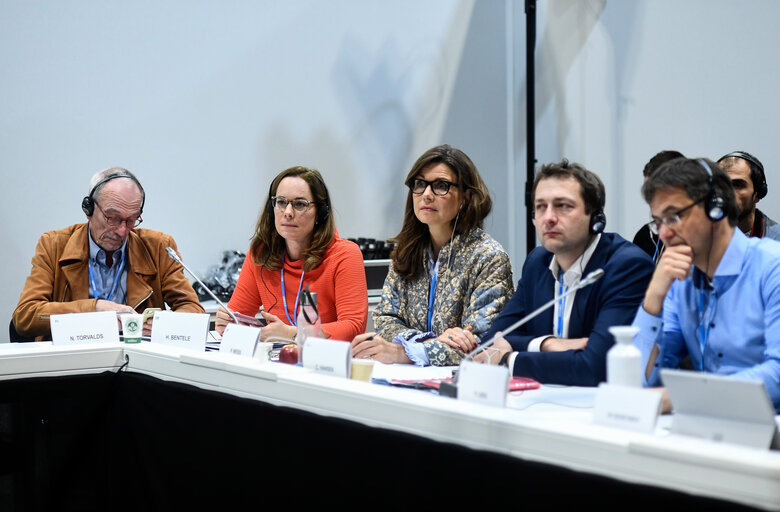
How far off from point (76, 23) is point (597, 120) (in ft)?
10.0

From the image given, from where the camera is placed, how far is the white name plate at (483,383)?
1.35 metres

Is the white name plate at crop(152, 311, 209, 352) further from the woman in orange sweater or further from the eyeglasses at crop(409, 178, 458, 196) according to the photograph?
the eyeglasses at crop(409, 178, 458, 196)

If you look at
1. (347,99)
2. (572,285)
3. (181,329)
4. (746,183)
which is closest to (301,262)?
(181,329)

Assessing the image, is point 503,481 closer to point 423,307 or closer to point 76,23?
point 423,307

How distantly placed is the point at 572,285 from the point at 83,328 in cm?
136

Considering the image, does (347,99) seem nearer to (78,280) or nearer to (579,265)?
(78,280)

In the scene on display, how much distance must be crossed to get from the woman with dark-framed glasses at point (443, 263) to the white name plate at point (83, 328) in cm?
77

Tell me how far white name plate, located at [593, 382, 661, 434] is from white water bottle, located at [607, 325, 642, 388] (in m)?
0.03

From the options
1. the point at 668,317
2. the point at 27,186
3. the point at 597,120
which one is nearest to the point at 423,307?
the point at 668,317

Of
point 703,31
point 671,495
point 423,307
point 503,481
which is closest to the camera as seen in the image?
point 671,495

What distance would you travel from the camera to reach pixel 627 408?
3.90ft

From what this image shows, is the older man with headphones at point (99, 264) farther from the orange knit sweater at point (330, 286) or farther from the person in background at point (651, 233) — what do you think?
the person in background at point (651, 233)

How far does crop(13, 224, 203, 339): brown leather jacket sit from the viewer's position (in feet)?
8.40

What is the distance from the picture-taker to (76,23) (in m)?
3.88
